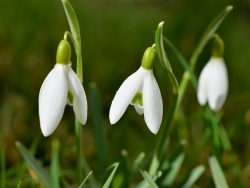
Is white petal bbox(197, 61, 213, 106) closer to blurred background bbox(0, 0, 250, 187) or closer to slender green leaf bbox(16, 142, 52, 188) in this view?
blurred background bbox(0, 0, 250, 187)

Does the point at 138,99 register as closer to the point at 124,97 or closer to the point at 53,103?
the point at 124,97

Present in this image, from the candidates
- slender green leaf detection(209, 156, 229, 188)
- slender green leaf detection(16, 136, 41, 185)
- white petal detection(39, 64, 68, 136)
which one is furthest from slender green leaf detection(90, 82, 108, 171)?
white petal detection(39, 64, 68, 136)

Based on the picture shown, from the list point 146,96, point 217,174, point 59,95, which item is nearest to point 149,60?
point 146,96

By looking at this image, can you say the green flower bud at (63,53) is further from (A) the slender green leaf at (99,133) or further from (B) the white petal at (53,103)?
(A) the slender green leaf at (99,133)

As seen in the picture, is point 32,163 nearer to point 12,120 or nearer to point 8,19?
point 12,120

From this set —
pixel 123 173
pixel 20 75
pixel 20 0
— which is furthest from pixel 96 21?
pixel 123 173

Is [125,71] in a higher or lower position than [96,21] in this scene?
lower

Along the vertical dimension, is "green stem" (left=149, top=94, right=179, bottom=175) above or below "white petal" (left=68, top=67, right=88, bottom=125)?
below
